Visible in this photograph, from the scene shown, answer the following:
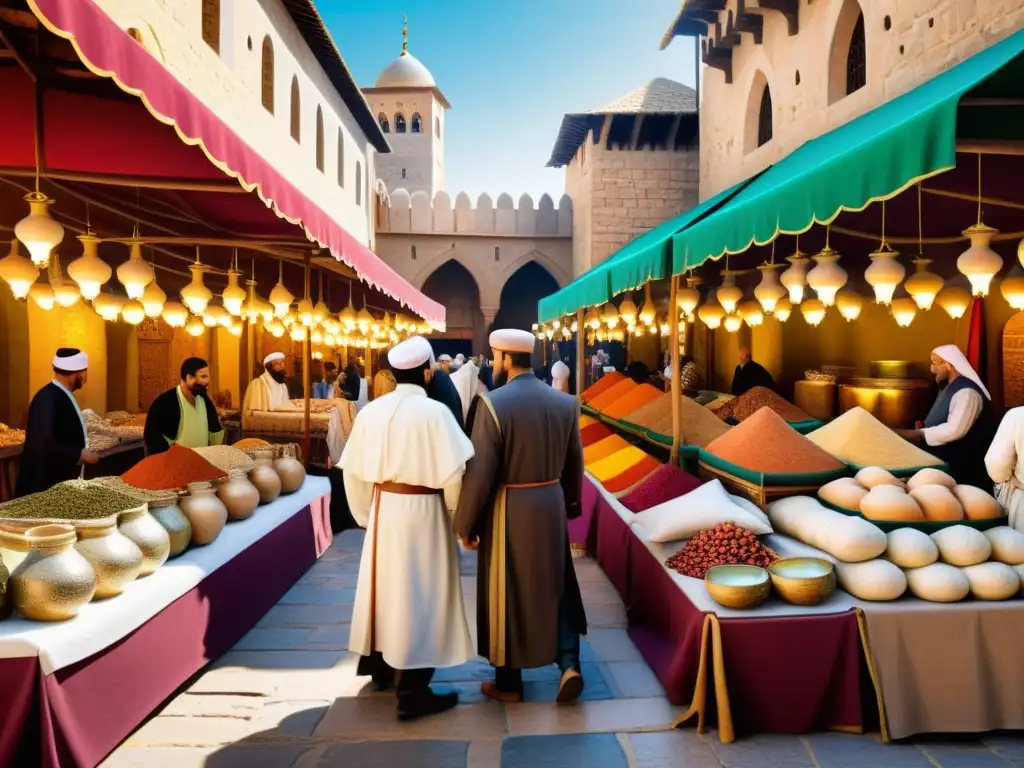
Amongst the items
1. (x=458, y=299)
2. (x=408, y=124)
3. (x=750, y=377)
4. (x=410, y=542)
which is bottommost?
(x=410, y=542)

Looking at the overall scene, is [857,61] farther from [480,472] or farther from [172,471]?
[172,471]

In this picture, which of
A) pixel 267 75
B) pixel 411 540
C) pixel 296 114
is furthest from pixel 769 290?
pixel 296 114

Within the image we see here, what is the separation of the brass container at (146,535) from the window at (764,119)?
961 cm

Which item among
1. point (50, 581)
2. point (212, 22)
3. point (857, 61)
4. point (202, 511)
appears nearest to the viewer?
point (50, 581)

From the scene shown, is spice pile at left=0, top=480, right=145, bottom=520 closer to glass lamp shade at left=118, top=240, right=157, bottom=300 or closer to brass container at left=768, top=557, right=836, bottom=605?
glass lamp shade at left=118, top=240, right=157, bottom=300

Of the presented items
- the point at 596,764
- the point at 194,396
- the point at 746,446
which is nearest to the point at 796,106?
the point at 746,446

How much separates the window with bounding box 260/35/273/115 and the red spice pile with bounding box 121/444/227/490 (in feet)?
30.2

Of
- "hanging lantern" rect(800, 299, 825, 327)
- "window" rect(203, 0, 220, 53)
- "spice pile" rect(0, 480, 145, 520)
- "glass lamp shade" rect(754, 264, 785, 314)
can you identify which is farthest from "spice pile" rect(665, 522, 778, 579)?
"window" rect(203, 0, 220, 53)

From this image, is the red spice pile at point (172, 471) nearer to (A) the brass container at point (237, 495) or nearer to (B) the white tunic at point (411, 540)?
(A) the brass container at point (237, 495)

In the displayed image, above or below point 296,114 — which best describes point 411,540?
below

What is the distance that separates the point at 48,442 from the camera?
4.26 m

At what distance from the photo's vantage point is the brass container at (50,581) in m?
2.38

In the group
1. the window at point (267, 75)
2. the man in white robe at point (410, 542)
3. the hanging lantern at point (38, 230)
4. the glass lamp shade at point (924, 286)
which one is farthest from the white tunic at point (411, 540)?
the window at point (267, 75)

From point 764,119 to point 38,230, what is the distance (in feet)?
32.7
